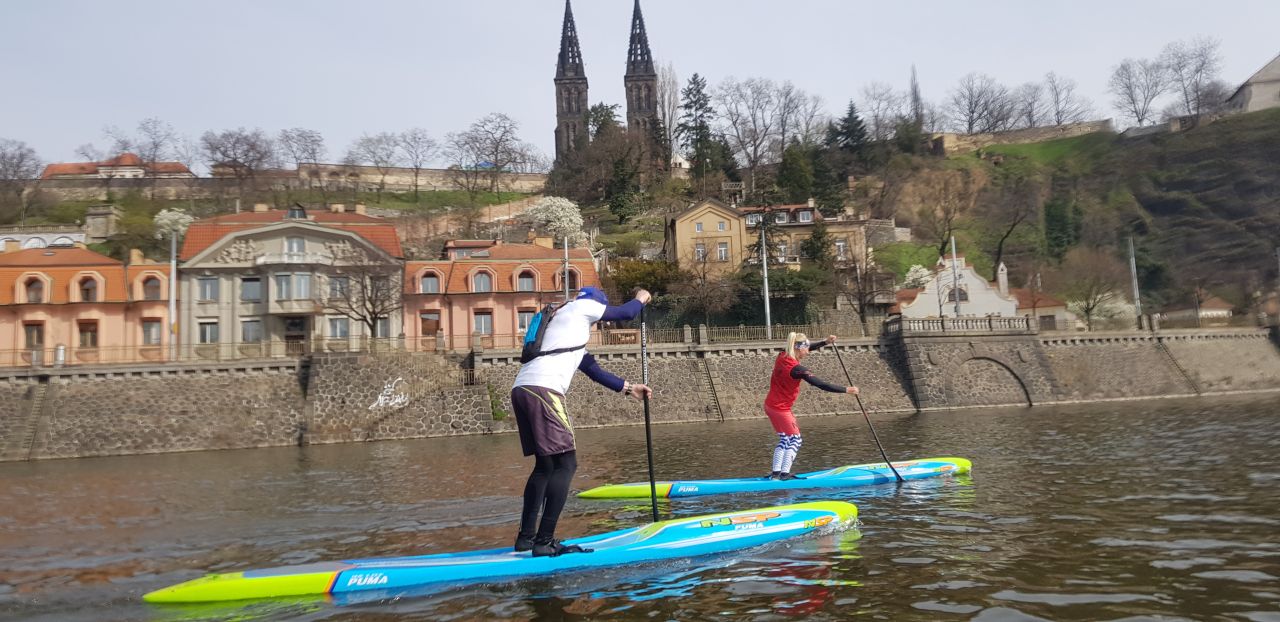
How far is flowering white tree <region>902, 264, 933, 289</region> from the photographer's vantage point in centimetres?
7142

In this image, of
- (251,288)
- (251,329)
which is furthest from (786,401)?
(251,288)

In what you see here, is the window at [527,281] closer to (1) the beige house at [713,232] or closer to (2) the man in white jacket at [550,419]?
(1) the beige house at [713,232]

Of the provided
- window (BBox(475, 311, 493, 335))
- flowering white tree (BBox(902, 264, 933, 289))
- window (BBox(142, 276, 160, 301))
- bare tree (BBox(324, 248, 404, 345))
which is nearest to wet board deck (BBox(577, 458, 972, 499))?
bare tree (BBox(324, 248, 404, 345))

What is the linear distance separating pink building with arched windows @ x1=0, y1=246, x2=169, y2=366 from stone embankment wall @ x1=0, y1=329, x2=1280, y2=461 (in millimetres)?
10764

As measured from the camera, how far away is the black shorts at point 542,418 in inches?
340

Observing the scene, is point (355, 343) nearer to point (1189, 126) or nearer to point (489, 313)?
point (489, 313)

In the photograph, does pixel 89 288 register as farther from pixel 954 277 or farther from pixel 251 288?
pixel 954 277

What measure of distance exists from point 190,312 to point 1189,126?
11179cm

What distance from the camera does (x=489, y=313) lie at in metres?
49.5

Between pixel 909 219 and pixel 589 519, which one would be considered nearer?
pixel 589 519

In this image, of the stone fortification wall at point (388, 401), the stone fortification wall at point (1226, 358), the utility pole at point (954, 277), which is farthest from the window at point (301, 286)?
the stone fortification wall at point (1226, 358)

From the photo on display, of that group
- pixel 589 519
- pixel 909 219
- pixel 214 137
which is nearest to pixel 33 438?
pixel 589 519

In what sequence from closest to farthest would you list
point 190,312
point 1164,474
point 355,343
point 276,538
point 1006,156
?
point 276,538 → point 1164,474 → point 355,343 → point 190,312 → point 1006,156

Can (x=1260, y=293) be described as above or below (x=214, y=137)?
below
